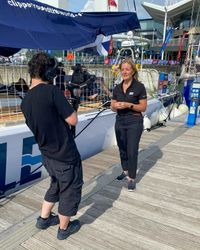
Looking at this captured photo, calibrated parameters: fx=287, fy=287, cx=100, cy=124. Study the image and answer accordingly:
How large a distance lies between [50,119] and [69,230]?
111 centimetres

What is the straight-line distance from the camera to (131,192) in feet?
11.8

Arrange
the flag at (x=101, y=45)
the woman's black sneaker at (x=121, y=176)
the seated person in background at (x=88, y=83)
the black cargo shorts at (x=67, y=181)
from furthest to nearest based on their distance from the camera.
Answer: the flag at (x=101, y=45)
the seated person in background at (x=88, y=83)
the woman's black sneaker at (x=121, y=176)
the black cargo shorts at (x=67, y=181)

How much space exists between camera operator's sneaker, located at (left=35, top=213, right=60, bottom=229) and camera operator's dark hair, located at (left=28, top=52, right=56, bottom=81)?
1350 millimetres

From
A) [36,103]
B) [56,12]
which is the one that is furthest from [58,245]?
Answer: [56,12]

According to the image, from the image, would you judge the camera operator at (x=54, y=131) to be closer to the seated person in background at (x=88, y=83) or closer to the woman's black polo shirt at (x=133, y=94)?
the woman's black polo shirt at (x=133, y=94)

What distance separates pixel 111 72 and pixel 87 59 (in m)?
0.99

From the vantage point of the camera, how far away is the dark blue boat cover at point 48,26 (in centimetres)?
399

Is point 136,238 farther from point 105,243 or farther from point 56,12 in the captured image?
point 56,12

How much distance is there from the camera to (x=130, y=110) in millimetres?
3428

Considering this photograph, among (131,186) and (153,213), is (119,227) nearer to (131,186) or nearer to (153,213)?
(153,213)

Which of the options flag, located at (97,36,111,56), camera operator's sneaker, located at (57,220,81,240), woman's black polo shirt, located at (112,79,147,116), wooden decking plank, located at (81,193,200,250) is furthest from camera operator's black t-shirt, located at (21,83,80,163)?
flag, located at (97,36,111,56)

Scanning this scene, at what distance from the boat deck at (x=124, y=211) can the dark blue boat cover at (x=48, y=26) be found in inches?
77.9

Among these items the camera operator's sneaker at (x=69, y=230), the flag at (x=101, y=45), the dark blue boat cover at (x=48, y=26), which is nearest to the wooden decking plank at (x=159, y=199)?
the camera operator's sneaker at (x=69, y=230)

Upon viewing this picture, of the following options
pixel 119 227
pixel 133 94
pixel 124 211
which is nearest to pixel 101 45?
pixel 133 94
